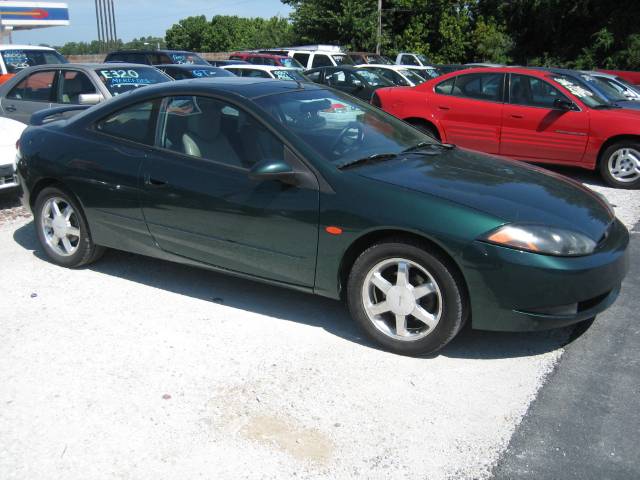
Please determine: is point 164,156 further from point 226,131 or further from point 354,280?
point 354,280

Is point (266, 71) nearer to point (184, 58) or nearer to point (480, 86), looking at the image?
point (184, 58)

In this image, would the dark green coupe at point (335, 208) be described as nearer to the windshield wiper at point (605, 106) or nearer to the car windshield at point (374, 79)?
the windshield wiper at point (605, 106)

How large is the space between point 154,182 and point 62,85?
5.19 metres

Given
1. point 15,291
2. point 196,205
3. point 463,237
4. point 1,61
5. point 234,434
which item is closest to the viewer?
point 234,434

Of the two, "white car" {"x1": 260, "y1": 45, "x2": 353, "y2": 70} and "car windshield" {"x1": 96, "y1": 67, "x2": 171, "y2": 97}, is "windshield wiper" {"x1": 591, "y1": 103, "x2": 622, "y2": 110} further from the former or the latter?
"white car" {"x1": 260, "y1": 45, "x2": 353, "y2": 70}

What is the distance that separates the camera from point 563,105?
27.8 feet

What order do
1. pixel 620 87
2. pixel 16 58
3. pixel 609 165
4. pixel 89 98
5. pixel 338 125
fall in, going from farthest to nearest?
pixel 16 58 < pixel 620 87 < pixel 609 165 < pixel 89 98 < pixel 338 125

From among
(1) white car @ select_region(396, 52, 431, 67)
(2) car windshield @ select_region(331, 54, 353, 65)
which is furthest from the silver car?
(1) white car @ select_region(396, 52, 431, 67)

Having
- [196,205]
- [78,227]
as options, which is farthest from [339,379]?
[78,227]

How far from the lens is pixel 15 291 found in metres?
4.77

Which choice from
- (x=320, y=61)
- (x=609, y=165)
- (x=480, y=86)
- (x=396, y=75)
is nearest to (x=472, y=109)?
(x=480, y=86)

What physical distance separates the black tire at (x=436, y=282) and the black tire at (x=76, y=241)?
227 cm

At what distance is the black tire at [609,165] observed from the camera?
8234 millimetres

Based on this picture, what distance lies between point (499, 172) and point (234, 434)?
7.89 feet
